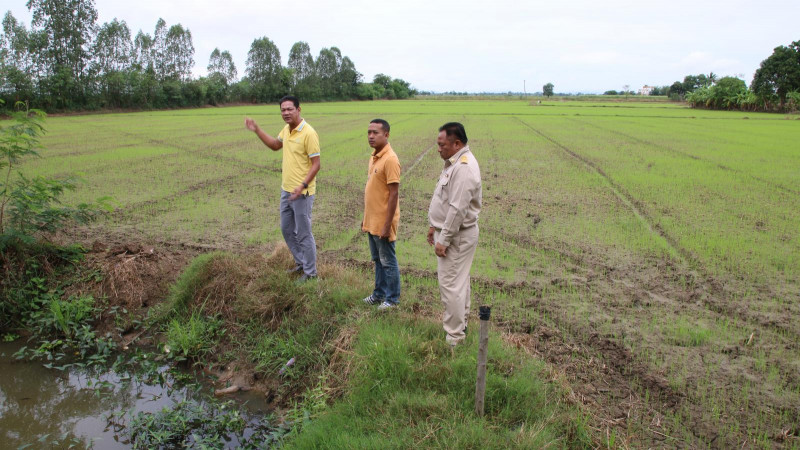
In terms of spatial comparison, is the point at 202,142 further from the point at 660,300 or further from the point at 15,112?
the point at 660,300

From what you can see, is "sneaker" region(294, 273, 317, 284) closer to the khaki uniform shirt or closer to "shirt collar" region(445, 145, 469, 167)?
the khaki uniform shirt

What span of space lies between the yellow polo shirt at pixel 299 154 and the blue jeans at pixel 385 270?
3.31ft

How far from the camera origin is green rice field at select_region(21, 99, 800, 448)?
384 cm

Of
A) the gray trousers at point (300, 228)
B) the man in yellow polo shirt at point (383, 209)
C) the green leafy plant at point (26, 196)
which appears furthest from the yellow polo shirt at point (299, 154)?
the green leafy plant at point (26, 196)

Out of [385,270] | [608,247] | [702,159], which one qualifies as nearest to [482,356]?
[385,270]

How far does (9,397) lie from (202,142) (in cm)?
1742

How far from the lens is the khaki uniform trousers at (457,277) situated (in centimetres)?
384

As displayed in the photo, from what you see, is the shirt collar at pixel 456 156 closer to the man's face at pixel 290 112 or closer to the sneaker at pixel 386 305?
the sneaker at pixel 386 305

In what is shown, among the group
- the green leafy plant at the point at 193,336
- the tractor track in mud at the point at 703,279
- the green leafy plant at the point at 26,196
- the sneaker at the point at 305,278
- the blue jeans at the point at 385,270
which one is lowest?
the green leafy plant at the point at 193,336

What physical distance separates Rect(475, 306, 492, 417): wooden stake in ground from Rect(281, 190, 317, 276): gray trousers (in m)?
2.66

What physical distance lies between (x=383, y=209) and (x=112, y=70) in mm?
54149

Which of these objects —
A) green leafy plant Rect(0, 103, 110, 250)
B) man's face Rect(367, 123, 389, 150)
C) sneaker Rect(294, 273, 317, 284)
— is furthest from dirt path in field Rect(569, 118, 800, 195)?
green leafy plant Rect(0, 103, 110, 250)

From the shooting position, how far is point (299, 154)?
500 cm

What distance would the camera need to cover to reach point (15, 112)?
5484 millimetres
